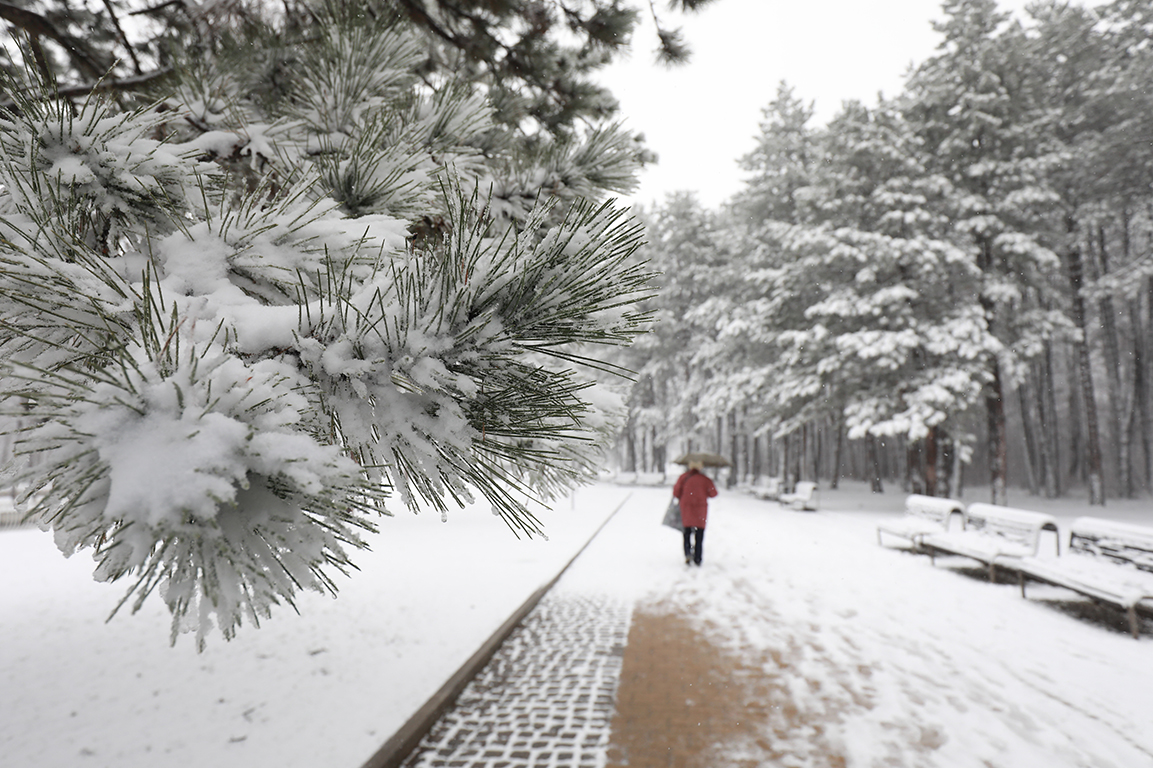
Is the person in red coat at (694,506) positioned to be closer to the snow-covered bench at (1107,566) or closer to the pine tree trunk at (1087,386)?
the snow-covered bench at (1107,566)

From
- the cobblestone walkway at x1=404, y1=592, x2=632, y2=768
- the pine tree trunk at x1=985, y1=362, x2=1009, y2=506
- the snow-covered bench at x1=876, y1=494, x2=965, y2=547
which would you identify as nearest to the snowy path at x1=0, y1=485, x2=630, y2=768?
the cobblestone walkway at x1=404, y1=592, x2=632, y2=768

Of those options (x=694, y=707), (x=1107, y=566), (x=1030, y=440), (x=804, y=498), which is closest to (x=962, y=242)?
(x=804, y=498)

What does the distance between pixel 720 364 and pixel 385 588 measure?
1731cm

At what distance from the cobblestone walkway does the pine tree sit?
114 inches

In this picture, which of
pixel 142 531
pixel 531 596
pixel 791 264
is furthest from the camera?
pixel 791 264

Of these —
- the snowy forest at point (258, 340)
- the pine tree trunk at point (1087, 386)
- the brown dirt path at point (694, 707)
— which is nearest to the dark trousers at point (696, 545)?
the brown dirt path at point (694, 707)

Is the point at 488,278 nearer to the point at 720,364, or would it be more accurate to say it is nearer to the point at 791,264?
the point at 791,264

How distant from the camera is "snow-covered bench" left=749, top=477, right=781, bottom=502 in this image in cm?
1987

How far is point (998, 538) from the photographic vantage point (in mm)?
8336

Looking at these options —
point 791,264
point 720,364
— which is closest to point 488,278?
point 791,264

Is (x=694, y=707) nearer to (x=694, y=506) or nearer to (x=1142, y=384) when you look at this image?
(x=694, y=506)

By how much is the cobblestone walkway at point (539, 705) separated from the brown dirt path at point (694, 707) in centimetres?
16

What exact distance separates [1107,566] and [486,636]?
7.15 metres

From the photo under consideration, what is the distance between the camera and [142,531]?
66 cm
